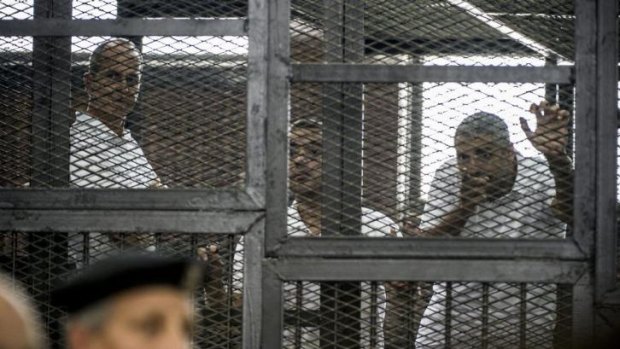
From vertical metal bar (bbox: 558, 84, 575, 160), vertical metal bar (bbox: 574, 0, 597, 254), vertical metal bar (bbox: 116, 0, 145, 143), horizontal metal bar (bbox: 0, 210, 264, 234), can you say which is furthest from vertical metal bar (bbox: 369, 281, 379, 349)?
vertical metal bar (bbox: 116, 0, 145, 143)

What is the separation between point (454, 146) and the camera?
4.79 metres

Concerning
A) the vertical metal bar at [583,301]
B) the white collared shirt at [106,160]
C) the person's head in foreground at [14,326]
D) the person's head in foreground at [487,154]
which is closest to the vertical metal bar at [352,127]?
the person's head in foreground at [487,154]

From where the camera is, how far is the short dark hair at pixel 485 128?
15.8ft

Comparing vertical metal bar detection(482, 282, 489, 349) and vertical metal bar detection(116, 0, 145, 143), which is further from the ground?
vertical metal bar detection(116, 0, 145, 143)

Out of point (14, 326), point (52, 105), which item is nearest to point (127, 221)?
point (52, 105)

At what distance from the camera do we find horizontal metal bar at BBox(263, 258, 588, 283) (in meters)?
4.70

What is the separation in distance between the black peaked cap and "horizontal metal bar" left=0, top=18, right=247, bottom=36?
1.56 meters

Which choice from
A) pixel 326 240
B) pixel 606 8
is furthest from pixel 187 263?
pixel 606 8

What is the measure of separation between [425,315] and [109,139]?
52.4 inches

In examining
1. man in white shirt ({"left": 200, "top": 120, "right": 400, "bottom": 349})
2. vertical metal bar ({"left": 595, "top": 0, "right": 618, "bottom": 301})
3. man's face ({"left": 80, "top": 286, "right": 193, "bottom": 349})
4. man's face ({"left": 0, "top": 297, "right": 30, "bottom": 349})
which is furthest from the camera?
man in white shirt ({"left": 200, "top": 120, "right": 400, "bottom": 349})

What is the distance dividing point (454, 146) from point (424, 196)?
21cm

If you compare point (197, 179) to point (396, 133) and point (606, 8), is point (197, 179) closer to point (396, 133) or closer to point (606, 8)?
point (396, 133)

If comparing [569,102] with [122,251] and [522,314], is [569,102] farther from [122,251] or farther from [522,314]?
[122,251]

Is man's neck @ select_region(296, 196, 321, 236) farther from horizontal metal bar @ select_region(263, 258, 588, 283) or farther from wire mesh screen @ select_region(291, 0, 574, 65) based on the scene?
wire mesh screen @ select_region(291, 0, 574, 65)
